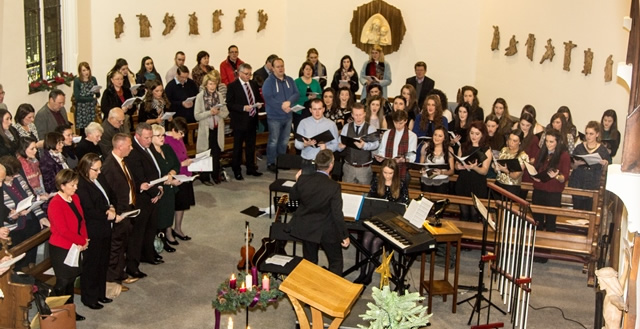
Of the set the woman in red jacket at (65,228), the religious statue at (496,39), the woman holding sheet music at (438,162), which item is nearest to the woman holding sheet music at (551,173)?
the woman holding sheet music at (438,162)

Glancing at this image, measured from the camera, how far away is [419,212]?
8.33 meters

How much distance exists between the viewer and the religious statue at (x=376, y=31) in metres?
16.6

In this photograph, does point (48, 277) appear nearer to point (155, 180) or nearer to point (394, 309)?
point (155, 180)

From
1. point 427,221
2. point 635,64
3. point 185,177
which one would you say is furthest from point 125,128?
point 635,64

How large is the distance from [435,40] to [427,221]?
8.52m

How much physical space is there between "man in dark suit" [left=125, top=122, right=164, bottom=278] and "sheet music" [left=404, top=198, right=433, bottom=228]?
272 cm

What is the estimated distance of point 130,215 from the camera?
8508 millimetres

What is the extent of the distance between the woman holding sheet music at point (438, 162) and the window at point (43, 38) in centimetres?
578

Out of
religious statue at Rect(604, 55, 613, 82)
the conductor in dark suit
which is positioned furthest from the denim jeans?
the conductor in dark suit

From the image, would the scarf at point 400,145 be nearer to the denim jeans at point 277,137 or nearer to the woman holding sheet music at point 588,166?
the woman holding sheet music at point 588,166

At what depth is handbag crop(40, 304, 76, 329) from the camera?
7.16 m

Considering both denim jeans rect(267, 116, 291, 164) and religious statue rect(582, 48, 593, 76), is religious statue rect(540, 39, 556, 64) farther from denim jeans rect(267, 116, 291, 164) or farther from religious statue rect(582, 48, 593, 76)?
denim jeans rect(267, 116, 291, 164)

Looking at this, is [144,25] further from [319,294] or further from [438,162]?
[319,294]

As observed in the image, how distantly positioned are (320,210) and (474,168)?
2.73 meters
